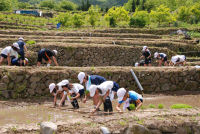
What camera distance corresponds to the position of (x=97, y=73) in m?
11.4

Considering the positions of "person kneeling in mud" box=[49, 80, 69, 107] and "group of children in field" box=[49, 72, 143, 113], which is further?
"person kneeling in mud" box=[49, 80, 69, 107]

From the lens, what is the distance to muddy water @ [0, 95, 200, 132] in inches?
238

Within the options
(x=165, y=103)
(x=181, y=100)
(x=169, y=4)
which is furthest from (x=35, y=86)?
(x=169, y=4)

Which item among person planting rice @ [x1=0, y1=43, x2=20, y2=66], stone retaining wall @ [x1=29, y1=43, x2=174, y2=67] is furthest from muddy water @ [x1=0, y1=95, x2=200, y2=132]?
stone retaining wall @ [x1=29, y1=43, x2=174, y2=67]

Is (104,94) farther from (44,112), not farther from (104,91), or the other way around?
(44,112)

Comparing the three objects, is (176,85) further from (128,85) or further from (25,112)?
(25,112)

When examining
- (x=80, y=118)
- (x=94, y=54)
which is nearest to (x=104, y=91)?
(x=80, y=118)

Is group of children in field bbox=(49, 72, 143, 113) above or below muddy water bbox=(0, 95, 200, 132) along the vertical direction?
above

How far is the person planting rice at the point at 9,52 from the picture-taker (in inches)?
456

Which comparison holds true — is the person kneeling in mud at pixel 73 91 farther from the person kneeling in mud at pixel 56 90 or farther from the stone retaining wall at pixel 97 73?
the stone retaining wall at pixel 97 73

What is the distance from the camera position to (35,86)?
10430 mm

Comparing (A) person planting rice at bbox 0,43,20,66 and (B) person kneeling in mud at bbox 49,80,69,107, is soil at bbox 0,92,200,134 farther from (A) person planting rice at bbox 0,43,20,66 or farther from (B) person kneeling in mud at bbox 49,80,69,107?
(A) person planting rice at bbox 0,43,20,66

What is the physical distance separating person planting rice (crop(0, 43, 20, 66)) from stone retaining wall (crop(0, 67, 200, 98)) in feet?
5.13

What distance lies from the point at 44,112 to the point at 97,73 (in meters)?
3.83
